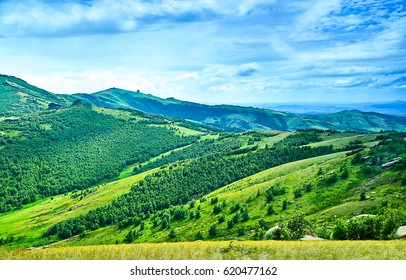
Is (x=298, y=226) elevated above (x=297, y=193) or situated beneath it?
elevated above

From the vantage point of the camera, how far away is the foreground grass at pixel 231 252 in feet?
78.7

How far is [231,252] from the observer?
25.2m

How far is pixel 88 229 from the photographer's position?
655 feet

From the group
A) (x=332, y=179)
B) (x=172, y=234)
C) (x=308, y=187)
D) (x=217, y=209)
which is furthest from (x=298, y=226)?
(x=217, y=209)

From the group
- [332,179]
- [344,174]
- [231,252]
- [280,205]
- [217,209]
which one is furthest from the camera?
[217,209]

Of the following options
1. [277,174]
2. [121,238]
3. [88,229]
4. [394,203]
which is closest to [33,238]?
[88,229]

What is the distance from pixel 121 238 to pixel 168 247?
15288cm

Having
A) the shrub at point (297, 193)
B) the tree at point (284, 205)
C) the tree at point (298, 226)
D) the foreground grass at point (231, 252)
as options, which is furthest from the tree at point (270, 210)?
the foreground grass at point (231, 252)

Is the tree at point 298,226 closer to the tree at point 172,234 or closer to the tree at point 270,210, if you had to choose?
the tree at point 270,210

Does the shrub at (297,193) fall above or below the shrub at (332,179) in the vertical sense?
below

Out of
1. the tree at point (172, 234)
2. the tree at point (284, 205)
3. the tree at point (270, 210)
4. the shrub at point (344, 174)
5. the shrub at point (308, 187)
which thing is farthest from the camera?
the shrub at point (308, 187)

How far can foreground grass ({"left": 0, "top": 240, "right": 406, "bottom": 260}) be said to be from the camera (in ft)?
78.7

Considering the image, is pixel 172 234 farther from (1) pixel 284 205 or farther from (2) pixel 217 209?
(1) pixel 284 205
